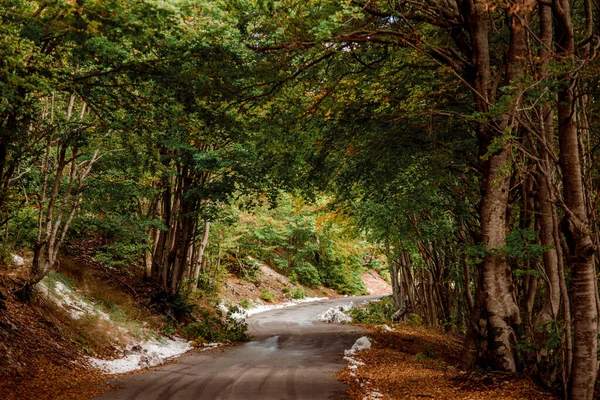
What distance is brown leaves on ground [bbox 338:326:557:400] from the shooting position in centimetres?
685

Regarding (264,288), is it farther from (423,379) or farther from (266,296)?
(423,379)

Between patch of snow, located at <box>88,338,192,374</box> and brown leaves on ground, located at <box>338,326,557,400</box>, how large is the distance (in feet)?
15.8

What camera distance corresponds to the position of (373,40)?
8.01m

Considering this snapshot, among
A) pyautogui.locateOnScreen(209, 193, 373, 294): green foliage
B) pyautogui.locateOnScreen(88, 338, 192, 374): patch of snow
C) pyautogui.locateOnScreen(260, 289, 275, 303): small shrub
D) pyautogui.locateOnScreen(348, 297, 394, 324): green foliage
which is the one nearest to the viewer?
pyautogui.locateOnScreen(88, 338, 192, 374): patch of snow

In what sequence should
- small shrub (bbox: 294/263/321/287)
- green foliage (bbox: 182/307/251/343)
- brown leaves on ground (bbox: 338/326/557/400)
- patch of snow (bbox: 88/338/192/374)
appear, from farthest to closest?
small shrub (bbox: 294/263/321/287) < green foliage (bbox: 182/307/251/343) < patch of snow (bbox: 88/338/192/374) < brown leaves on ground (bbox: 338/326/557/400)

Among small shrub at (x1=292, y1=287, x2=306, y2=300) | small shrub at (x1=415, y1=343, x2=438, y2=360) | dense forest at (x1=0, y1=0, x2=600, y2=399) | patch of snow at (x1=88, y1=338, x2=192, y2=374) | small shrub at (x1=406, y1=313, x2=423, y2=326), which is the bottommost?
small shrub at (x1=292, y1=287, x2=306, y2=300)

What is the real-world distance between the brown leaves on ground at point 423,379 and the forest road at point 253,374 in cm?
69

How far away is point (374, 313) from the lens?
26703 millimetres

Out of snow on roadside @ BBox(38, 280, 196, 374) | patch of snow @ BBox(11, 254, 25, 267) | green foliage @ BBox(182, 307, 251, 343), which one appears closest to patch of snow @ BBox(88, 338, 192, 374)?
snow on roadside @ BBox(38, 280, 196, 374)

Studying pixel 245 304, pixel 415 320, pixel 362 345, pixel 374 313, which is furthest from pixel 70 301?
pixel 374 313

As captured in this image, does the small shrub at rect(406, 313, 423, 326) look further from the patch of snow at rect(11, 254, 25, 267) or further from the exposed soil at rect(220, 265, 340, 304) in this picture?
the patch of snow at rect(11, 254, 25, 267)

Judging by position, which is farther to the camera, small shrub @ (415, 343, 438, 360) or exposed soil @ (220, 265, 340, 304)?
exposed soil @ (220, 265, 340, 304)

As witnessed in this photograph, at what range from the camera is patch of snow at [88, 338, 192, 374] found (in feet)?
32.9

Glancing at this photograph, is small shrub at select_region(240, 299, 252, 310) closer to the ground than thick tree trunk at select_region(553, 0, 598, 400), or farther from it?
closer to the ground
